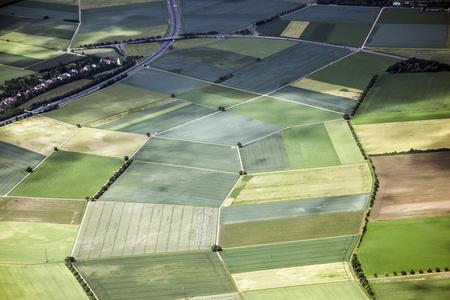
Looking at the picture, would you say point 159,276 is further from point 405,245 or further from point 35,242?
point 405,245

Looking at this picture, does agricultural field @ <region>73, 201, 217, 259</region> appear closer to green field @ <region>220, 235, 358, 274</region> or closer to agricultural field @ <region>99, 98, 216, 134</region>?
green field @ <region>220, 235, 358, 274</region>

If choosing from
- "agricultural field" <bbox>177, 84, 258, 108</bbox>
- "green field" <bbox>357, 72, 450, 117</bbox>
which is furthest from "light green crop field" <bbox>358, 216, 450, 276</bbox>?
"agricultural field" <bbox>177, 84, 258, 108</bbox>

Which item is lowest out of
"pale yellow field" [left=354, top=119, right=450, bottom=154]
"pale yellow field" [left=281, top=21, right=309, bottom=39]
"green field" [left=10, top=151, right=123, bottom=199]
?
"green field" [left=10, top=151, right=123, bottom=199]

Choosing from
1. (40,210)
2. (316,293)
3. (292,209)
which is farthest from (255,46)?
(316,293)

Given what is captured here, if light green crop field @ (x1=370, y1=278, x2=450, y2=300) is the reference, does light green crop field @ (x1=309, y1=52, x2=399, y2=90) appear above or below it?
above

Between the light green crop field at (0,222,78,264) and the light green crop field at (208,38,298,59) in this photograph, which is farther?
the light green crop field at (208,38,298,59)
